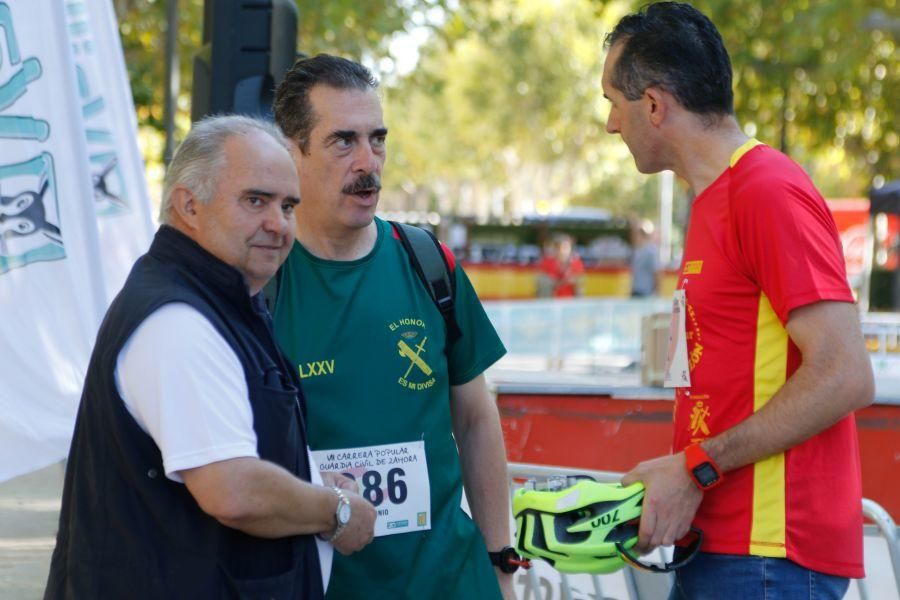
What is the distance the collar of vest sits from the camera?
7.92 ft

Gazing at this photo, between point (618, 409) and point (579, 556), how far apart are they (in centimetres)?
341

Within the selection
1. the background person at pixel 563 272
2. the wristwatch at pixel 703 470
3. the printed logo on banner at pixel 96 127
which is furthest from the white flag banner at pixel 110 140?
the background person at pixel 563 272

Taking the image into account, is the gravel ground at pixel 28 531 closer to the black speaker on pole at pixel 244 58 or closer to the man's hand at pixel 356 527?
the black speaker on pole at pixel 244 58

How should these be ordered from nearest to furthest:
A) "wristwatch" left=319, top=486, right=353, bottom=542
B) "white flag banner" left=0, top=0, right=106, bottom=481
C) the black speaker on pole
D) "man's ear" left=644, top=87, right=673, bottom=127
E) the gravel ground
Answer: "wristwatch" left=319, top=486, right=353, bottom=542 < "man's ear" left=644, top=87, right=673, bottom=127 < "white flag banner" left=0, top=0, right=106, bottom=481 < the black speaker on pole < the gravel ground

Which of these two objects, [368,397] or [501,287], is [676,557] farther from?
[501,287]

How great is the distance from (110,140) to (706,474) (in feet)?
9.97

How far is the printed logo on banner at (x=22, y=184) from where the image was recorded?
13.8ft

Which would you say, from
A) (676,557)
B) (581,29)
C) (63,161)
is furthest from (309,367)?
(581,29)

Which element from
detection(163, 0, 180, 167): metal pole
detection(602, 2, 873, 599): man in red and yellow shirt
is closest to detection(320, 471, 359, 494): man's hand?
detection(602, 2, 873, 599): man in red and yellow shirt

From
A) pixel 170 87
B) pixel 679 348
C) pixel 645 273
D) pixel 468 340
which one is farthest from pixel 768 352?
pixel 645 273

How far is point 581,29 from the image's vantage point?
52875mm

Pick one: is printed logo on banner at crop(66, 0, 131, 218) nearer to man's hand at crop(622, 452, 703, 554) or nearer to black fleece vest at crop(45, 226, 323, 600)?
black fleece vest at crop(45, 226, 323, 600)

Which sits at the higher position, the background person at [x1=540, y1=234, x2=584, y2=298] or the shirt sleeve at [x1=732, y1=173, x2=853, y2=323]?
the shirt sleeve at [x1=732, y1=173, x2=853, y2=323]

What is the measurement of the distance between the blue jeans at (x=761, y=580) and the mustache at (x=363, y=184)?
3.75 feet
